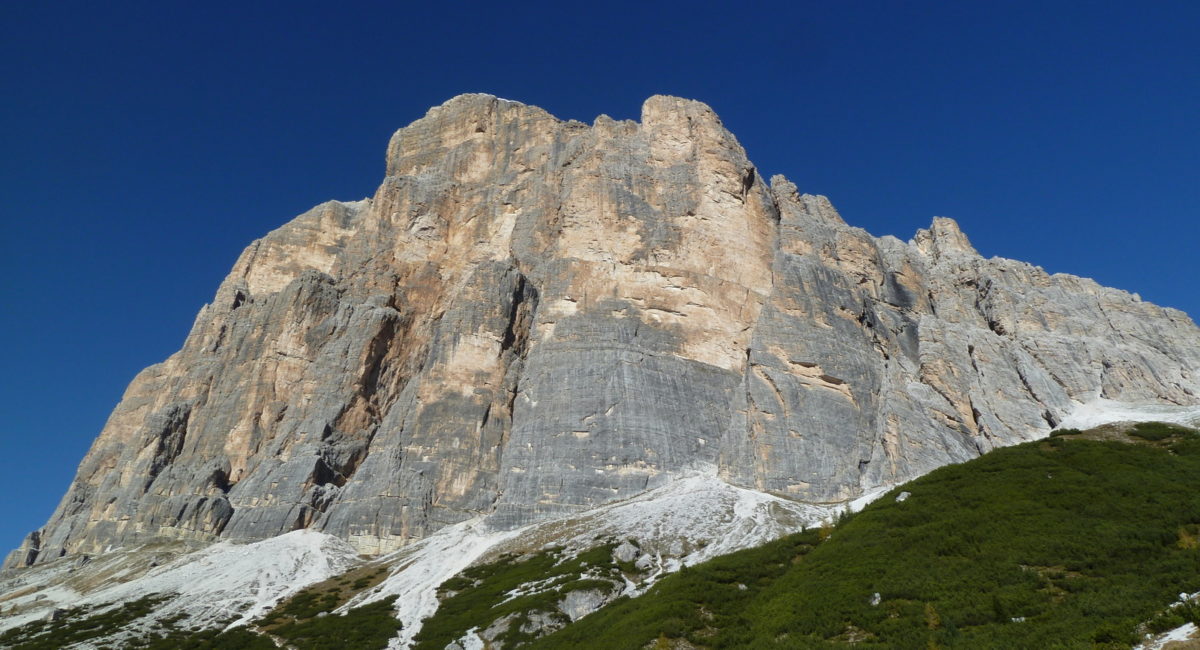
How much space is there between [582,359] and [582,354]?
596 millimetres

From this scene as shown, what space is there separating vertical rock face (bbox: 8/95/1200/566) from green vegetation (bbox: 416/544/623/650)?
37.0 feet

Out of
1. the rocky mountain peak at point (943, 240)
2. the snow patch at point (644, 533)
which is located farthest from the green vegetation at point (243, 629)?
the rocky mountain peak at point (943, 240)

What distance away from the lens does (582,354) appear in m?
81.2

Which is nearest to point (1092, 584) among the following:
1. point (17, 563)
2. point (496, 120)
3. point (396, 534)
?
point (396, 534)

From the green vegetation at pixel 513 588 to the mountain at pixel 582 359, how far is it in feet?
14.9

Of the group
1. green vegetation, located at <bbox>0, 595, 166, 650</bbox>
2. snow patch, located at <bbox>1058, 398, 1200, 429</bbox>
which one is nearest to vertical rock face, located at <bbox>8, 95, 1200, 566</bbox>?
snow patch, located at <bbox>1058, 398, 1200, 429</bbox>

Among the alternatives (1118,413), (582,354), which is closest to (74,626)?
(582,354)

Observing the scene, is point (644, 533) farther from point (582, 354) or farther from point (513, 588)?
point (582, 354)

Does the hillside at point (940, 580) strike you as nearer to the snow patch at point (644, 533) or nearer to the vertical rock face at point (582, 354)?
the snow patch at point (644, 533)

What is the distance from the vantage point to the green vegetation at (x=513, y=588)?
45.6 metres

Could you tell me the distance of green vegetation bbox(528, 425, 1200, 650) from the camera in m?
23.4

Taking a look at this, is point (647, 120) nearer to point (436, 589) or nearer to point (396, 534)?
point (396, 534)

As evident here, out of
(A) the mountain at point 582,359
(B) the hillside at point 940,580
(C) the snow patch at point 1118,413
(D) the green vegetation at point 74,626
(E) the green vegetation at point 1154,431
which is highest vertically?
(A) the mountain at point 582,359

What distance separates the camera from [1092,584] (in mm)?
25156
